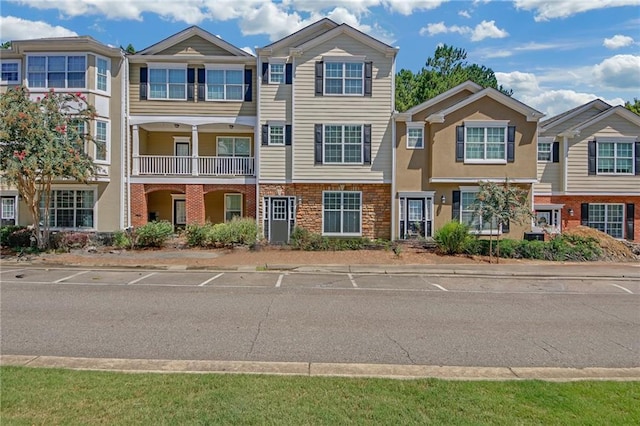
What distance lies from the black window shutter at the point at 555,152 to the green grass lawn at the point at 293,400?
71.9 feet

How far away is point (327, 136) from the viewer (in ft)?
73.4

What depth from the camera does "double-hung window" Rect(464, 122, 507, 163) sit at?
21.8 m

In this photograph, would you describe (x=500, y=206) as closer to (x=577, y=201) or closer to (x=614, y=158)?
(x=577, y=201)

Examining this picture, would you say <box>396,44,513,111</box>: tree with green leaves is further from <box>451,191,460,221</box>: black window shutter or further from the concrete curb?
the concrete curb

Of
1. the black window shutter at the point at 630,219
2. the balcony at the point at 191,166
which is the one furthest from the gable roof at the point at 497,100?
the balcony at the point at 191,166

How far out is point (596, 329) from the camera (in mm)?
8250

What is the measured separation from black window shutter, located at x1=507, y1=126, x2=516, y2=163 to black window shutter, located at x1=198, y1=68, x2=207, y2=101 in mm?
16595

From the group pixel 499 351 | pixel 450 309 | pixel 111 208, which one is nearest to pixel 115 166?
pixel 111 208

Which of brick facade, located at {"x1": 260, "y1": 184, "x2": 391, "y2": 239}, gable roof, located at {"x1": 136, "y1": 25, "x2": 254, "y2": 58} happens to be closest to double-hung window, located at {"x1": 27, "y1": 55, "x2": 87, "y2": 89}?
gable roof, located at {"x1": 136, "y1": 25, "x2": 254, "y2": 58}

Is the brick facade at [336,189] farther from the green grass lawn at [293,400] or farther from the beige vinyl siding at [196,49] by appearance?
the green grass lawn at [293,400]

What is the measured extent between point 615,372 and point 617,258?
684 inches

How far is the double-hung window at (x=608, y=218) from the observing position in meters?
23.9

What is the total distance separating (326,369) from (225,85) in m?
20.9

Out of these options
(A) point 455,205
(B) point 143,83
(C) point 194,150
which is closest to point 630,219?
(A) point 455,205
